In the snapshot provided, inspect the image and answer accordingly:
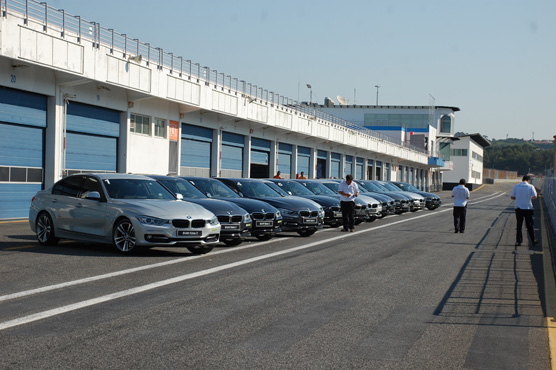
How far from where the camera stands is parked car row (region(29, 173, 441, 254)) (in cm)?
1238

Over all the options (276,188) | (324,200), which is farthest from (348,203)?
(276,188)

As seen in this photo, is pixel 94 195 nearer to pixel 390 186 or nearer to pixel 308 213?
pixel 308 213

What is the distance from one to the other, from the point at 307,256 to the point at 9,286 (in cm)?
600

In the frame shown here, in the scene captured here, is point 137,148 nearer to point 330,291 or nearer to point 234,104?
point 234,104

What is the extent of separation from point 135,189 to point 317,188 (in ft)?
37.8

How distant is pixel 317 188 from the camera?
24.2m

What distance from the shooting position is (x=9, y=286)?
8.92m

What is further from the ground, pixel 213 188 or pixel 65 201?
pixel 213 188

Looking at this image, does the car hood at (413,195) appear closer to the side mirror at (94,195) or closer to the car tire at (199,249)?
the car tire at (199,249)

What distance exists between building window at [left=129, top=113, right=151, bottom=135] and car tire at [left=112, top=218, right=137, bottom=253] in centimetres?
1589

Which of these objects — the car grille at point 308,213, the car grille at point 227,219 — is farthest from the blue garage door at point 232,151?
the car grille at point 227,219

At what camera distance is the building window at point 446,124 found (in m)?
110

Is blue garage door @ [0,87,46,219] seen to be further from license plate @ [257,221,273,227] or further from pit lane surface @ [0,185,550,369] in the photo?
license plate @ [257,221,273,227]

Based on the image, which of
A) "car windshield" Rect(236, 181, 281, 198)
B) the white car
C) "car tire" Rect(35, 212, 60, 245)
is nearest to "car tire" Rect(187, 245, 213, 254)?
the white car
